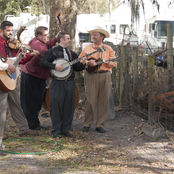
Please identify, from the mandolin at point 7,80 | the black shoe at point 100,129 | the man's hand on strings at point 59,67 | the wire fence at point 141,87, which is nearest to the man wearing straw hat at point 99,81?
the black shoe at point 100,129

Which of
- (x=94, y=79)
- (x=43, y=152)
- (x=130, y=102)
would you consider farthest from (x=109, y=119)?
(x=43, y=152)

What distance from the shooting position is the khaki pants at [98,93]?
5598 mm

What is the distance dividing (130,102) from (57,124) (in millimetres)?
2575

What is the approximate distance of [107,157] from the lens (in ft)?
13.8

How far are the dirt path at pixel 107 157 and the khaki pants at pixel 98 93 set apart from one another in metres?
0.35

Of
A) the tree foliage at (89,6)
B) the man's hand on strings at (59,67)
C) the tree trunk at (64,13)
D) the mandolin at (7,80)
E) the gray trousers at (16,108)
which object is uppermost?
the tree foliage at (89,6)

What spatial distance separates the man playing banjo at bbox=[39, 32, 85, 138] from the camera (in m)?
5.02

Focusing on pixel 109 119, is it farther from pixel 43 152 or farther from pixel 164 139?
pixel 43 152

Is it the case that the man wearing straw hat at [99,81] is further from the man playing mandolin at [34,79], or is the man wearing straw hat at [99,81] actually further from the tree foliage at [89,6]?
the tree foliage at [89,6]

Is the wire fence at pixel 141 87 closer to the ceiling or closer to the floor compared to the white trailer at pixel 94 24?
closer to the floor

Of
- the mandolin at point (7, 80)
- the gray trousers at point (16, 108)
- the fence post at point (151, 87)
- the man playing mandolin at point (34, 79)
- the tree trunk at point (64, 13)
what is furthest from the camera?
the tree trunk at point (64, 13)

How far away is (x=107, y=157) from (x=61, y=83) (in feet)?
5.29

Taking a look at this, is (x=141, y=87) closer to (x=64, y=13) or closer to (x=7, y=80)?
(x=64, y=13)

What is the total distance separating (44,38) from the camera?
5520 mm
